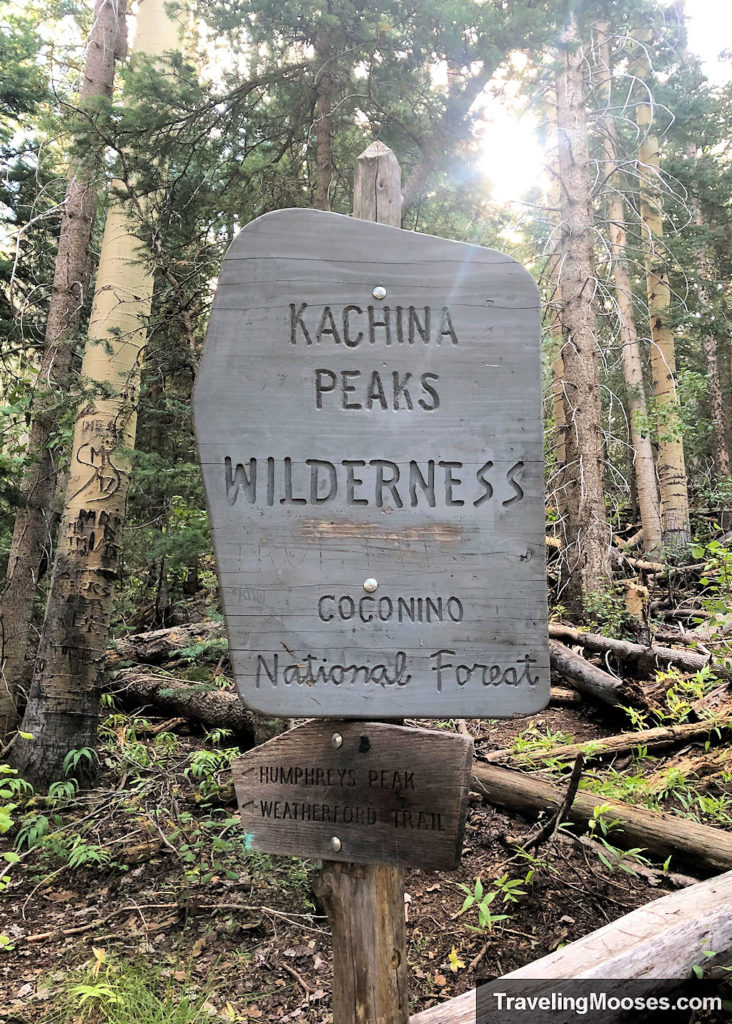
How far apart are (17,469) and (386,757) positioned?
4516mm

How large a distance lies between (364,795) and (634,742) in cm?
346

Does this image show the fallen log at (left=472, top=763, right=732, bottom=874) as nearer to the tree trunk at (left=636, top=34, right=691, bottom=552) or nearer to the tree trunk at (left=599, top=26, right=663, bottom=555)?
the tree trunk at (left=599, top=26, right=663, bottom=555)

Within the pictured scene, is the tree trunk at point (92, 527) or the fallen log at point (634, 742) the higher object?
the tree trunk at point (92, 527)

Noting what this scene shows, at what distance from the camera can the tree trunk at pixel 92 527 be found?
15.2 feet

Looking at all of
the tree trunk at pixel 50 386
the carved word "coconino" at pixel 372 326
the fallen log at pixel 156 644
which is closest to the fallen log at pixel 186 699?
the fallen log at pixel 156 644

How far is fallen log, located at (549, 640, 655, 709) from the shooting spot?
16.3 ft

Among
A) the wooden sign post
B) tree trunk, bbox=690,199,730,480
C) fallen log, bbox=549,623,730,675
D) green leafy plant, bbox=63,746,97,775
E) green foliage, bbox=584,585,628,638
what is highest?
tree trunk, bbox=690,199,730,480

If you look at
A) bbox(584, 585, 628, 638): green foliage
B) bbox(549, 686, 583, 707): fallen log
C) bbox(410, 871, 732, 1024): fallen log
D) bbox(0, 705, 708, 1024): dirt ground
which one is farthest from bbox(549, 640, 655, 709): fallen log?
bbox(410, 871, 732, 1024): fallen log

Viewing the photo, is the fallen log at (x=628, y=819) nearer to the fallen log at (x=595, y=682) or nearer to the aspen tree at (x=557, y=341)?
the fallen log at (x=595, y=682)

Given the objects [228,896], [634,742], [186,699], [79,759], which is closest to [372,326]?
[228,896]

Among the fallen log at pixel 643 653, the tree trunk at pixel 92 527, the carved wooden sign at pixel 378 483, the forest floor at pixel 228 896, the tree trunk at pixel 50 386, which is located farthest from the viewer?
the tree trunk at pixel 50 386

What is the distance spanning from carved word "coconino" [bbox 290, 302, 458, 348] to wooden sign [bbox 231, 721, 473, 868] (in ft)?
3.50

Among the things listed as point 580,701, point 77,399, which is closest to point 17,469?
point 77,399

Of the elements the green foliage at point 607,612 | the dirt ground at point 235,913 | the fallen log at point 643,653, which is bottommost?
the dirt ground at point 235,913
